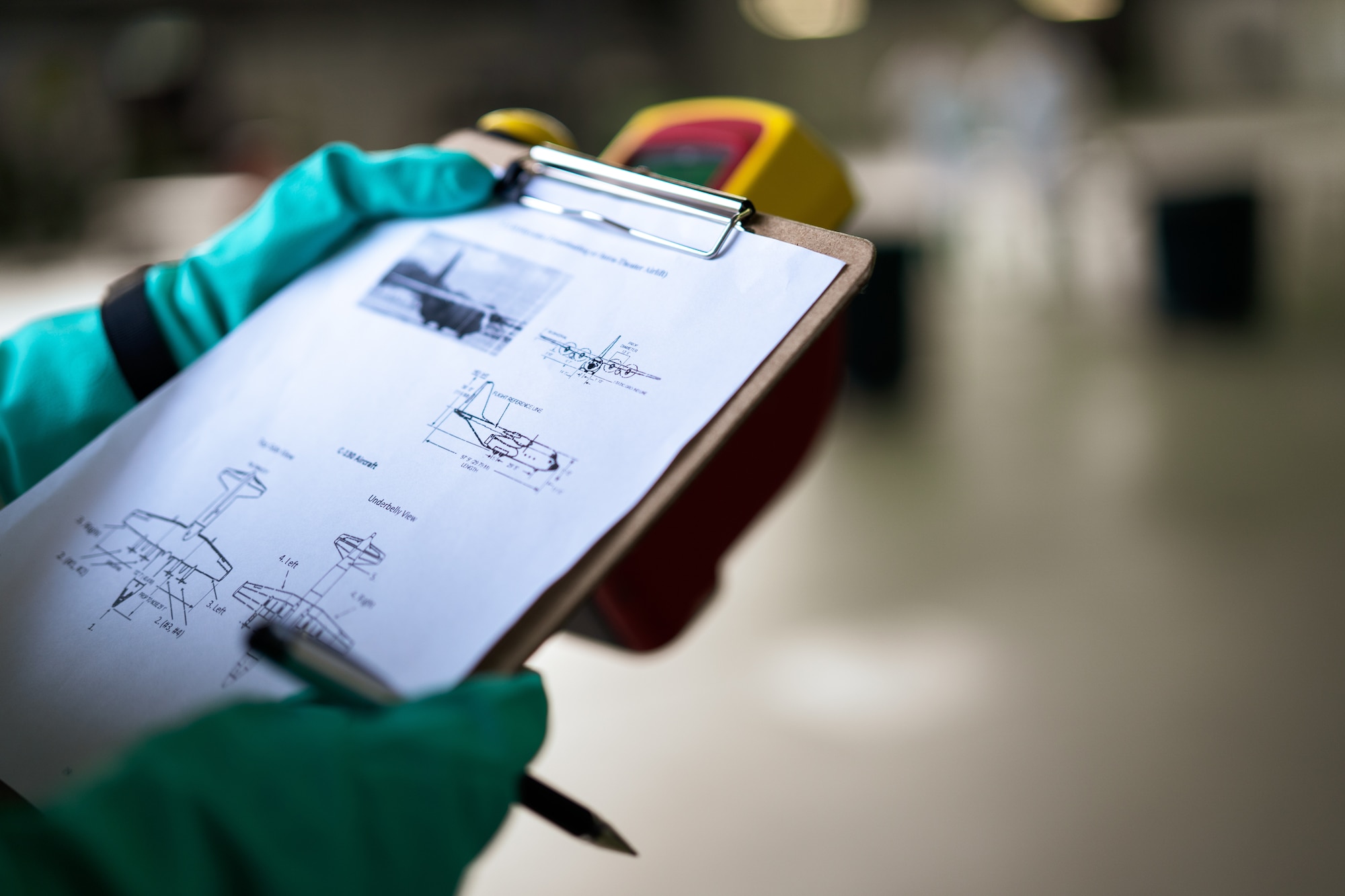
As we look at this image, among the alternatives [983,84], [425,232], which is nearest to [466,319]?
[425,232]

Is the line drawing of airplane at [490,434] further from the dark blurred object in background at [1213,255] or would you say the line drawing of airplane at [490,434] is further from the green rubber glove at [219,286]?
the dark blurred object in background at [1213,255]

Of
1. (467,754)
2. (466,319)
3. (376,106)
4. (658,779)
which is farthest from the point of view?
(376,106)

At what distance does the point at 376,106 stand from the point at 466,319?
854 centimetres

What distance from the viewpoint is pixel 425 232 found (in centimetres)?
61

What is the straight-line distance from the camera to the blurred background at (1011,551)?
126 cm

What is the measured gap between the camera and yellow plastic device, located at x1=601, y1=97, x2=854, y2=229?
0.67 metres

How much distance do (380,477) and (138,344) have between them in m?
0.30

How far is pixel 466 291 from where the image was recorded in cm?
55

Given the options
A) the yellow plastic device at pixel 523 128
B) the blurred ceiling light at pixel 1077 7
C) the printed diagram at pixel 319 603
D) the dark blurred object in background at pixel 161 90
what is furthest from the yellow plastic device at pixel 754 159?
the blurred ceiling light at pixel 1077 7

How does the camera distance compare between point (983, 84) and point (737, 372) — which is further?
point (983, 84)

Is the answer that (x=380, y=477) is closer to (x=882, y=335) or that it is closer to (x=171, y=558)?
(x=171, y=558)

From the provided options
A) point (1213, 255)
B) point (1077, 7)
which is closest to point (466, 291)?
point (1213, 255)

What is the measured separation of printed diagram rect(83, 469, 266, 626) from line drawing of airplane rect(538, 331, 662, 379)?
185 millimetres

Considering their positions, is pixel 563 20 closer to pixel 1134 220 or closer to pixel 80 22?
pixel 80 22
